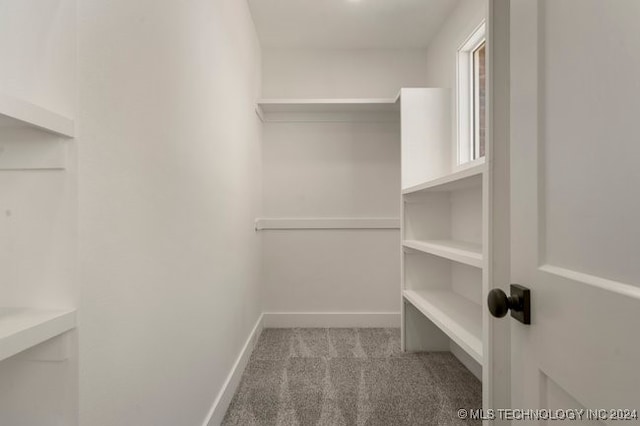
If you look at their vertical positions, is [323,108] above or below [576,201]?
above

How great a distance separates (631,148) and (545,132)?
181 mm

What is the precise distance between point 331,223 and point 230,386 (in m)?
1.59

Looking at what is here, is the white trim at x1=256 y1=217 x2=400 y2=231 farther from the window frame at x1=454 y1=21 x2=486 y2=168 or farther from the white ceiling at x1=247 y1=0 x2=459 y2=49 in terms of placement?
the white ceiling at x1=247 y1=0 x2=459 y2=49

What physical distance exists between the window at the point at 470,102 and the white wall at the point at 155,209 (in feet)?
5.14

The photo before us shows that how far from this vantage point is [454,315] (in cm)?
186

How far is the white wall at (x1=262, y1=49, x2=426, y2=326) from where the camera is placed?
2990 millimetres

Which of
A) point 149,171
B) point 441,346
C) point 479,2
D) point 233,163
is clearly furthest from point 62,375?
point 479,2

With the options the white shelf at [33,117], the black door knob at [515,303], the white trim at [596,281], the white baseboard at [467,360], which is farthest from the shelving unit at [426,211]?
the white shelf at [33,117]

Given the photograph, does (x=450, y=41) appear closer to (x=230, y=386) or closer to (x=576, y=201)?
(x=576, y=201)

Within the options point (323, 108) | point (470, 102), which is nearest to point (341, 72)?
point (323, 108)

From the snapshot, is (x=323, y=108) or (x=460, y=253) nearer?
(x=460, y=253)

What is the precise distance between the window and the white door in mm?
1766

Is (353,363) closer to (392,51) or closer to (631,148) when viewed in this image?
(631,148)

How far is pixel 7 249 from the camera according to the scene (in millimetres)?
616
